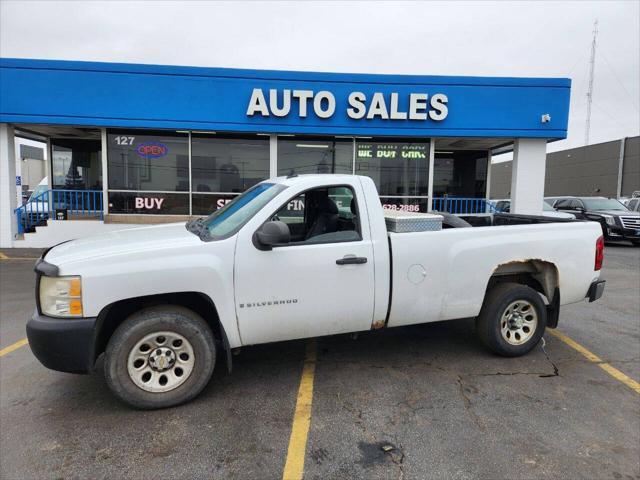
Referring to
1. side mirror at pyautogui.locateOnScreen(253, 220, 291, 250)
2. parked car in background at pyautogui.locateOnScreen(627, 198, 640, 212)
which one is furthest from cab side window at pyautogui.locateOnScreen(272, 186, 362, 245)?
parked car in background at pyautogui.locateOnScreen(627, 198, 640, 212)

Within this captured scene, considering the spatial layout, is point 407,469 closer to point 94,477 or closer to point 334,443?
point 334,443

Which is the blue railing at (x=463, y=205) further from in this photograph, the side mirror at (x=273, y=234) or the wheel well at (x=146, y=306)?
the wheel well at (x=146, y=306)

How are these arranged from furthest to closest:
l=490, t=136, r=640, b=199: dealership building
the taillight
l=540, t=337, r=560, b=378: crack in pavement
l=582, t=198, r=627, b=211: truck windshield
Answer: l=490, t=136, r=640, b=199: dealership building → l=582, t=198, r=627, b=211: truck windshield → the taillight → l=540, t=337, r=560, b=378: crack in pavement

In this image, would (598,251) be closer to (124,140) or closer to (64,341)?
(64,341)

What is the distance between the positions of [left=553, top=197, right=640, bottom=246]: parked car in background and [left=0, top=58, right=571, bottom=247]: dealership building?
14.4 ft

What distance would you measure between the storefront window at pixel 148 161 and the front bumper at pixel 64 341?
9.90 m

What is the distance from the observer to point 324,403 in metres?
3.69

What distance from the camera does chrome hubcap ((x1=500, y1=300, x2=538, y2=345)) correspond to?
4629 millimetres

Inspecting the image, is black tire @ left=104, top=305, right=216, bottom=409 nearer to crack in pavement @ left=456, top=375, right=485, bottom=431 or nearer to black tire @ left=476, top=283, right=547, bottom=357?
crack in pavement @ left=456, top=375, right=485, bottom=431

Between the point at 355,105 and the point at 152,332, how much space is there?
9937mm

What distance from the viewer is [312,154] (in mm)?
13008

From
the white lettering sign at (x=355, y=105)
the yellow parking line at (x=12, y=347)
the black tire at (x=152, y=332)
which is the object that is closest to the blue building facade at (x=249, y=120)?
the white lettering sign at (x=355, y=105)

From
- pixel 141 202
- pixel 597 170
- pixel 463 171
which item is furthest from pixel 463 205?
pixel 597 170

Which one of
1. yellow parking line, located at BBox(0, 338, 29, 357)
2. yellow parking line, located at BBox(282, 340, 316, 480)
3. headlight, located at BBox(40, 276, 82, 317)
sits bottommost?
yellow parking line, located at BBox(0, 338, 29, 357)
